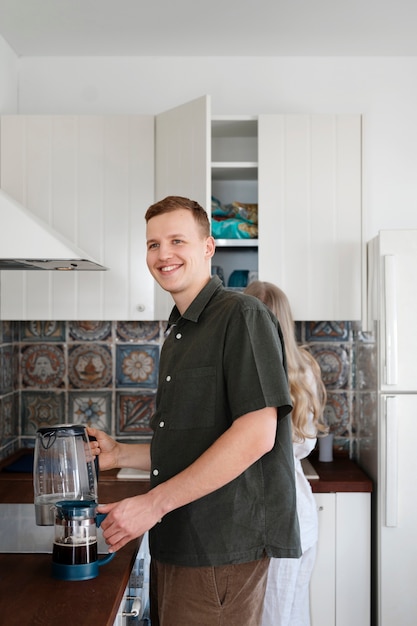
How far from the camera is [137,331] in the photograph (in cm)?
345

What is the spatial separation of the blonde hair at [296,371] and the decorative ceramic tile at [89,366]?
3.27 ft

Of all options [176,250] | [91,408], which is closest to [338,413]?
[91,408]

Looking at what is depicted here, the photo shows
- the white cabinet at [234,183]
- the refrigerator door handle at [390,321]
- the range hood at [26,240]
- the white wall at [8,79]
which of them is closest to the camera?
the range hood at [26,240]

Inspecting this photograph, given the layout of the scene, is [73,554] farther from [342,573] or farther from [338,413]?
[338,413]

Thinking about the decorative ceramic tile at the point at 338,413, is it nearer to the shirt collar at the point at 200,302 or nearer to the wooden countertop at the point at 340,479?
the wooden countertop at the point at 340,479

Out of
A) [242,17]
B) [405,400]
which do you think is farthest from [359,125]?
[405,400]

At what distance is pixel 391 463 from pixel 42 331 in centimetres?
A: 171

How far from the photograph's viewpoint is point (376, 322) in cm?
288

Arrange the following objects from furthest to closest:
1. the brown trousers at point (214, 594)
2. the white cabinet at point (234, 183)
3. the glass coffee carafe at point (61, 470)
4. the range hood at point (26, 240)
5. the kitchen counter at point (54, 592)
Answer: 1. the white cabinet at point (234, 183)
2. the range hood at point (26, 240)
3. the glass coffee carafe at point (61, 470)
4. the brown trousers at point (214, 594)
5. the kitchen counter at point (54, 592)

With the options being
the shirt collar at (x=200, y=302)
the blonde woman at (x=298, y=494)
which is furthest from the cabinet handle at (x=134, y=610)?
the blonde woman at (x=298, y=494)

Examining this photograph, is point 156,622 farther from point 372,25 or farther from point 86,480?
point 372,25

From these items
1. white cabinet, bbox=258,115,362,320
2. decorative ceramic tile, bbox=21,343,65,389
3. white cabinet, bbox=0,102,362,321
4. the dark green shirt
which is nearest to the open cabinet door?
white cabinet, bbox=0,102,362,321

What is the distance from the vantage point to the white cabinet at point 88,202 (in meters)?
3.05

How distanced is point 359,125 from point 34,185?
4.53 ft
